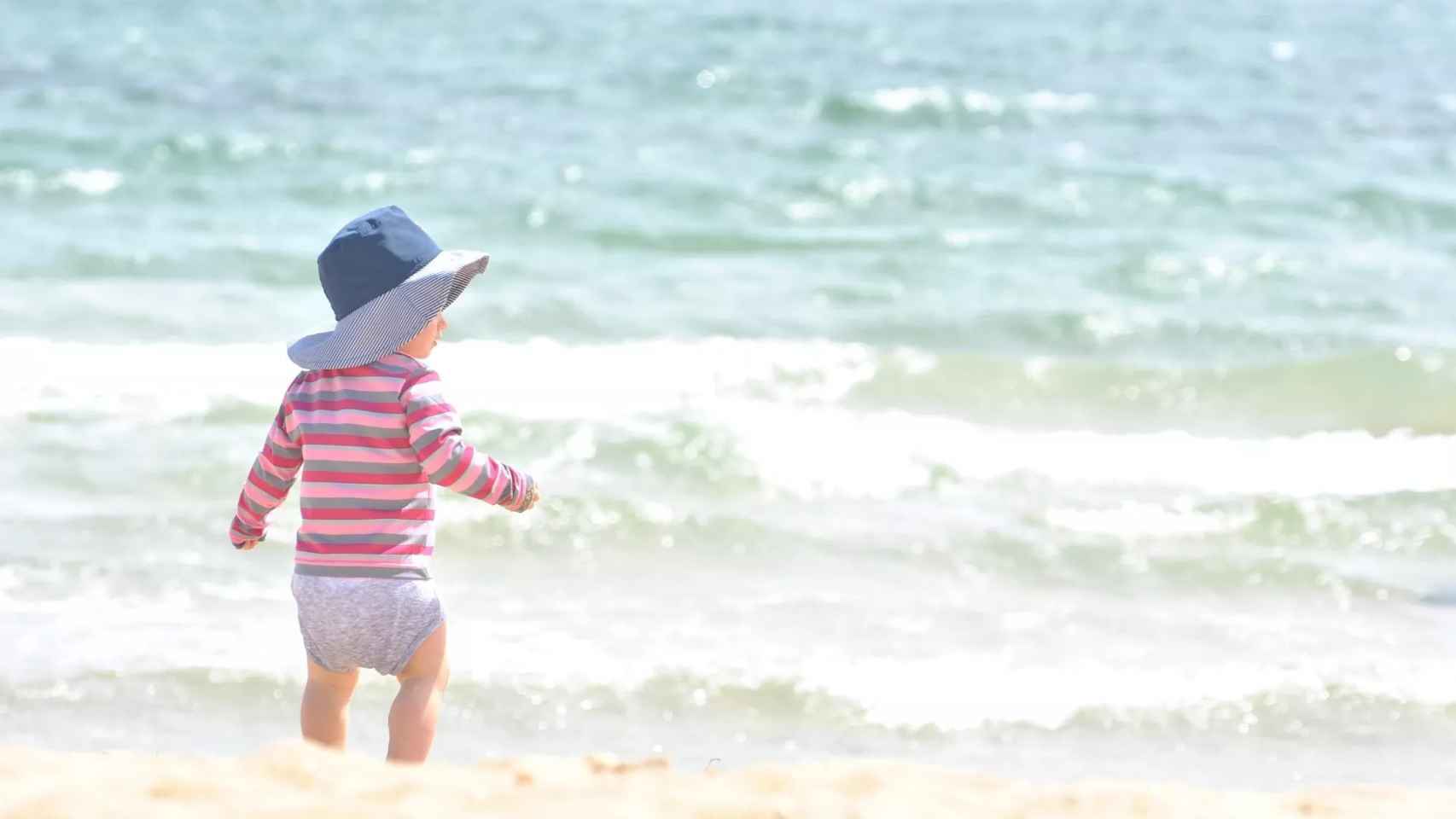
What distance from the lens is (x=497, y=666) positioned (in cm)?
605

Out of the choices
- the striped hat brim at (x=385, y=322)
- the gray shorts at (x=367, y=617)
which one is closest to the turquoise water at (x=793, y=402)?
the gray shorts at (x=367, y=617)

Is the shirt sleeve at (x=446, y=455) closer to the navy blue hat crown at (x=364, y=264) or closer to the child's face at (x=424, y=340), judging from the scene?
the child's face at (x=424, y=340)

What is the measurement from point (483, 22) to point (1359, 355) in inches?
702

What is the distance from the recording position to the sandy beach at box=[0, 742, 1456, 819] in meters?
3.71

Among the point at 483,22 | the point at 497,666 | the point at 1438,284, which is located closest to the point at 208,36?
the point at 483,22

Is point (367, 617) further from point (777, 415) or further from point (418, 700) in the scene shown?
point (777, 415)

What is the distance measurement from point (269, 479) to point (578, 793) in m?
0.97

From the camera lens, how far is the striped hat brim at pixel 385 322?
12.8 ft

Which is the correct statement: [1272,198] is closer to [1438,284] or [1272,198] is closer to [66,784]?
[1438,284]

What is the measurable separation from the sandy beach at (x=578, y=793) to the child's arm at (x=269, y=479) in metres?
0.50

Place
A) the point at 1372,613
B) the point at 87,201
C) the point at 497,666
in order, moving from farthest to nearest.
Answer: the point at 87,201 < the point at 1372,613 < the point at 497,666

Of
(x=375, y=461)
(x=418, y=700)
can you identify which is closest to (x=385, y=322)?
(x=375, y=461)

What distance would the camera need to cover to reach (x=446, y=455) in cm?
384

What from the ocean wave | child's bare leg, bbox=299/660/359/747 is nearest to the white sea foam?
child's bare leg, bbox=299/660/359/747
